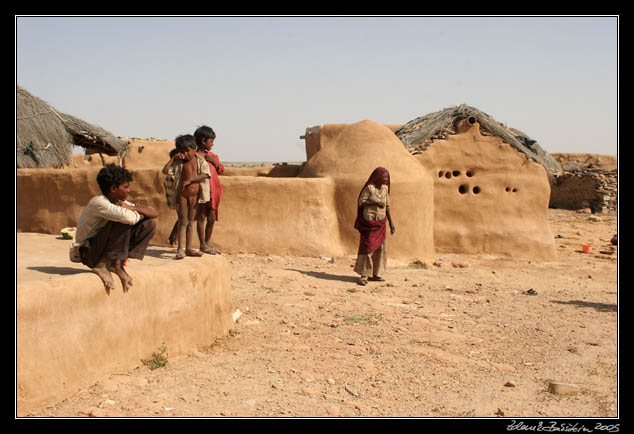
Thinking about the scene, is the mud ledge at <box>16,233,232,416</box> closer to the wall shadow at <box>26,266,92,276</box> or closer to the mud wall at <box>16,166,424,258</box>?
the wall shadow at <box>26,266,92,276</box>

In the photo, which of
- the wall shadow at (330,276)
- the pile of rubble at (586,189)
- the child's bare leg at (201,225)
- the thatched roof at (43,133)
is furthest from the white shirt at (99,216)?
the pile of rubble at (586,189)

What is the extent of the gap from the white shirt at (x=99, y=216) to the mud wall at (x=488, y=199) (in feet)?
25.7

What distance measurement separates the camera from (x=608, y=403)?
4.11 meters

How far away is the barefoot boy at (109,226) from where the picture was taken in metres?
3.88

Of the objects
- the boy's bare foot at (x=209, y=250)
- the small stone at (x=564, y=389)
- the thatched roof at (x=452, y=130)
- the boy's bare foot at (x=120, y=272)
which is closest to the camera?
the boy's bare foot at (x=120, y=272)

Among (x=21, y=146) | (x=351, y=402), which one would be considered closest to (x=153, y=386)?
(x=351, y=402)

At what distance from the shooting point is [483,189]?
36.5 feet

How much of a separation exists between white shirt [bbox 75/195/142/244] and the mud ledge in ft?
0.85

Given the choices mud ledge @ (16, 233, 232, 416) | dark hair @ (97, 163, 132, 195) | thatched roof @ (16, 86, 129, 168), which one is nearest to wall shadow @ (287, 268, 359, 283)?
mud ledge @ (16, 233, 232, 416)

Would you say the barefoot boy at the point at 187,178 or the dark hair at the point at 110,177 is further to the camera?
the barefoot boy at the point at 187,178

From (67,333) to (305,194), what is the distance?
562 cm

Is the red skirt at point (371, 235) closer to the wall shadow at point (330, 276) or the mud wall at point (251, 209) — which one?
the wall shadow at point (330, 276)

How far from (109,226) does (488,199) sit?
8.37 metres

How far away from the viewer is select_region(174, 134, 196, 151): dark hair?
573 centimetres
